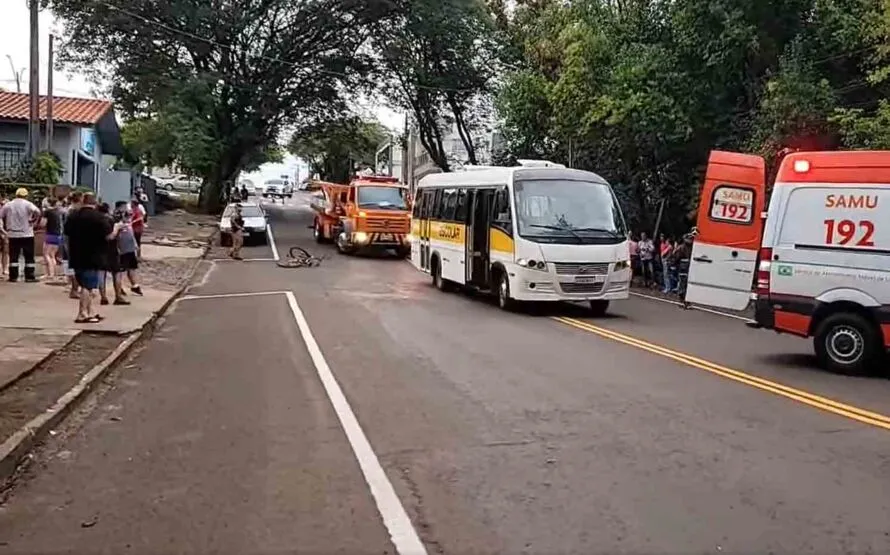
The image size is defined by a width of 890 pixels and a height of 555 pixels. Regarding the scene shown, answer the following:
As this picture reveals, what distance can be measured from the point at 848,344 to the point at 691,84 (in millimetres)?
15949

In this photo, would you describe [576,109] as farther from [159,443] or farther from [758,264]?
[159,443]

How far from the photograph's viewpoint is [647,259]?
2838 cm

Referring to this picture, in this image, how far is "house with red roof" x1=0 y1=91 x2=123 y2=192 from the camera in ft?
111

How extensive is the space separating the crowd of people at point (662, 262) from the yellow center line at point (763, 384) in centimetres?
1048

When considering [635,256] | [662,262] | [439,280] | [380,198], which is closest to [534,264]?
[439,280]

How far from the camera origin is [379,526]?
19.2 feet

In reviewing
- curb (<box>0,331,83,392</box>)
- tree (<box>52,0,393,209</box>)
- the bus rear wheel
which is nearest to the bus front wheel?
the bus rear wheel

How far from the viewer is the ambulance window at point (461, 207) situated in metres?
21.3

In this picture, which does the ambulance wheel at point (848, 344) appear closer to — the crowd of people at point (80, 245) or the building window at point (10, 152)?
the crowd of people at point (80, 245)

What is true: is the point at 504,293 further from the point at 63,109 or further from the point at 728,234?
the point at 63,109

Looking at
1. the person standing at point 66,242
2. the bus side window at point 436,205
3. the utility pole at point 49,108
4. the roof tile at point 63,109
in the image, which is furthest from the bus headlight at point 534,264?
the roof tile at point 63,109

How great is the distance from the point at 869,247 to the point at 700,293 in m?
2.93

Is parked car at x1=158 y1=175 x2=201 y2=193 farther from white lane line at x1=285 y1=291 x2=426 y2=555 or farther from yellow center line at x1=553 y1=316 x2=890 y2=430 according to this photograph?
white lane line at x1=285 y1=291 x2=426 y2=555

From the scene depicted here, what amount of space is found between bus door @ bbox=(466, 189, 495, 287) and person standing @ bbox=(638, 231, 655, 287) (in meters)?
8.81
